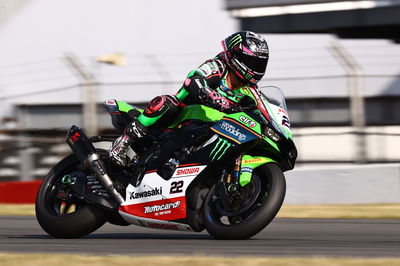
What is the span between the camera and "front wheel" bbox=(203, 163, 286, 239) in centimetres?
631

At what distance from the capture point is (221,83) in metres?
6.84

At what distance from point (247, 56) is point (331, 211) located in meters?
3.72

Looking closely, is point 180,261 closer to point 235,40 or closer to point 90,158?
point 90,158

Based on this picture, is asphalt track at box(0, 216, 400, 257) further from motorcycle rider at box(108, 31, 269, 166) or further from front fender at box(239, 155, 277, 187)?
motorcycle rider at box(108, 31, 269, 166)

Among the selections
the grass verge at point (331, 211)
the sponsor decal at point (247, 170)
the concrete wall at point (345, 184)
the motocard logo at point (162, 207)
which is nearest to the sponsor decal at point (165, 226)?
the motocard logo at point (162, 207)

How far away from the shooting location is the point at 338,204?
1093cm

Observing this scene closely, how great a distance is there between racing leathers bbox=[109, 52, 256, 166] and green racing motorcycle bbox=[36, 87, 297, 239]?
9cm

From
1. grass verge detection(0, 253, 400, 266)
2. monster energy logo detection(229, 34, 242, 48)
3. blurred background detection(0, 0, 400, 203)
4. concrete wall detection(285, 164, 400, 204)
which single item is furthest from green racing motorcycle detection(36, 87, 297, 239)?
blurred background detection(0, 0, 400, 203)

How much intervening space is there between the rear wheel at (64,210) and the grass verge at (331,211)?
2909 millimetres

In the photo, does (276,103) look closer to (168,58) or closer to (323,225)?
(323,225)
